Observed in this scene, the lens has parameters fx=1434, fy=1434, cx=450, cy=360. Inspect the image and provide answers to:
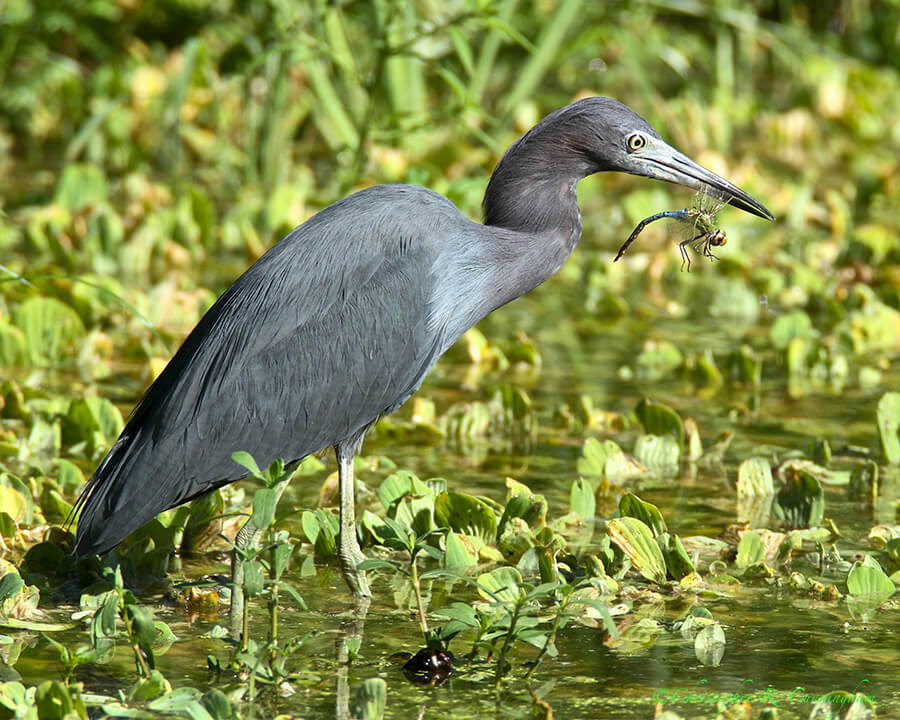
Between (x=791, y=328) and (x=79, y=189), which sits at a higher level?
(x=79, y=189)

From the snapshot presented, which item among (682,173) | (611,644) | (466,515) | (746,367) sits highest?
(682,173)

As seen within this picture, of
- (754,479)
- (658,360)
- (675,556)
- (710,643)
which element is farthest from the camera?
(658,360)

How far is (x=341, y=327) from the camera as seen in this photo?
4230 millimetres

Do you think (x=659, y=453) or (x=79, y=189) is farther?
(x=79, y=189)

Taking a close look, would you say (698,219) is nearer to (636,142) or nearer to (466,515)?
(636,142)

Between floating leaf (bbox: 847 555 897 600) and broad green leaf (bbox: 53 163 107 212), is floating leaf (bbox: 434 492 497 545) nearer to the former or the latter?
floating leaf (bbox: 847 555 897 600)

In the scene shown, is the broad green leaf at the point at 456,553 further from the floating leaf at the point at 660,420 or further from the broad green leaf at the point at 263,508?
the floating leaf at the point at 660,420

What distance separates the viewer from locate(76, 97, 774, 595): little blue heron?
4.02 meters

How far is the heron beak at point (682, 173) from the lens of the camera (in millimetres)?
4566

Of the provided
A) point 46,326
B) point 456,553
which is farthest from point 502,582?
point 46,326

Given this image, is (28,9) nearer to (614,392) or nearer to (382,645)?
(614,392)

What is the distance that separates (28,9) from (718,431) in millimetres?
6266

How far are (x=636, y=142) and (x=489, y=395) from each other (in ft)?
5.97

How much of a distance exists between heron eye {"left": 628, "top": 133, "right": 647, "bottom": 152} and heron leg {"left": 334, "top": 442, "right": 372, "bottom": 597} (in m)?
1.30
